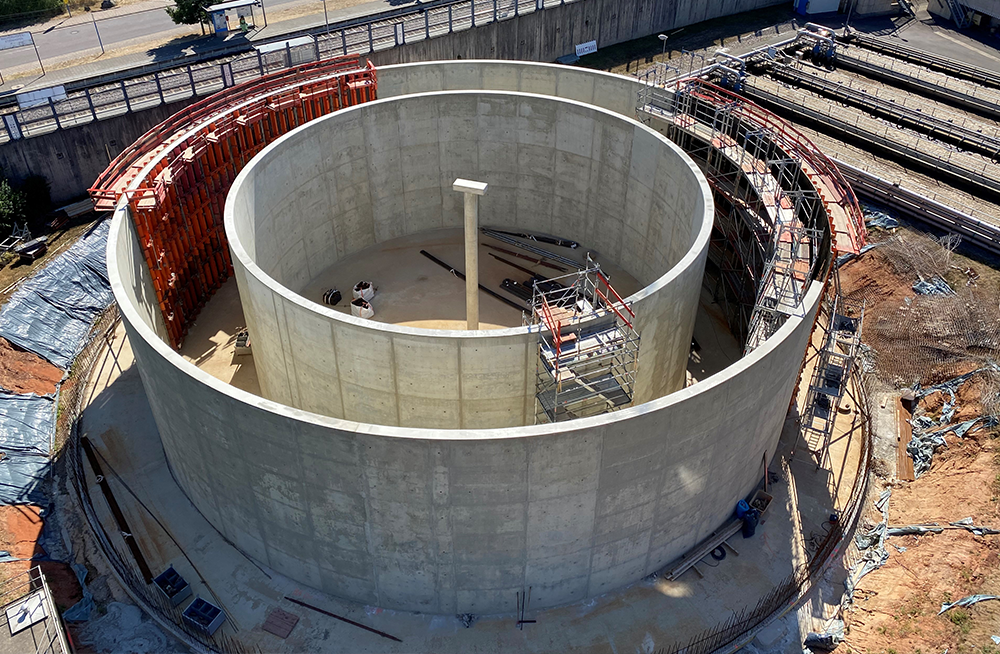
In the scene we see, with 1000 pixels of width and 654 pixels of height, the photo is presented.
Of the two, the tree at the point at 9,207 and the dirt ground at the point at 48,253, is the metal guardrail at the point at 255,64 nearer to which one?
the tree at the point at 9,207

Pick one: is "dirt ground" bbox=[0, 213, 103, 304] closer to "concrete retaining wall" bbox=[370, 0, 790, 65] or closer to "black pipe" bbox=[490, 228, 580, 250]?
"concrete retaining wall" bbox=[370, 0, 790, 65]

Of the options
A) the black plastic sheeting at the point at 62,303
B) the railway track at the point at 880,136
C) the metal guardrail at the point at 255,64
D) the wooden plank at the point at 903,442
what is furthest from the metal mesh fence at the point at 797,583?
the metal guardrail at the point at 255,64

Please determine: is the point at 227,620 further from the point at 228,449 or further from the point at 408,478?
the point at 408,478

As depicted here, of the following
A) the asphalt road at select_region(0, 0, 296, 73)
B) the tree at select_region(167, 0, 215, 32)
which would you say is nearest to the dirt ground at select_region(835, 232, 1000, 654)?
the tree at select_region(167, 0, 215, 32)

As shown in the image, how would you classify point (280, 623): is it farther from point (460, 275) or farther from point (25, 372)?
point (460, 275)

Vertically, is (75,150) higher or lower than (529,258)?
higher

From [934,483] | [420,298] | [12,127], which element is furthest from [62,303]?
[934,483]

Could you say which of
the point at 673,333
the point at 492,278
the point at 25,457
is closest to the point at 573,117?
the point at 492,278
